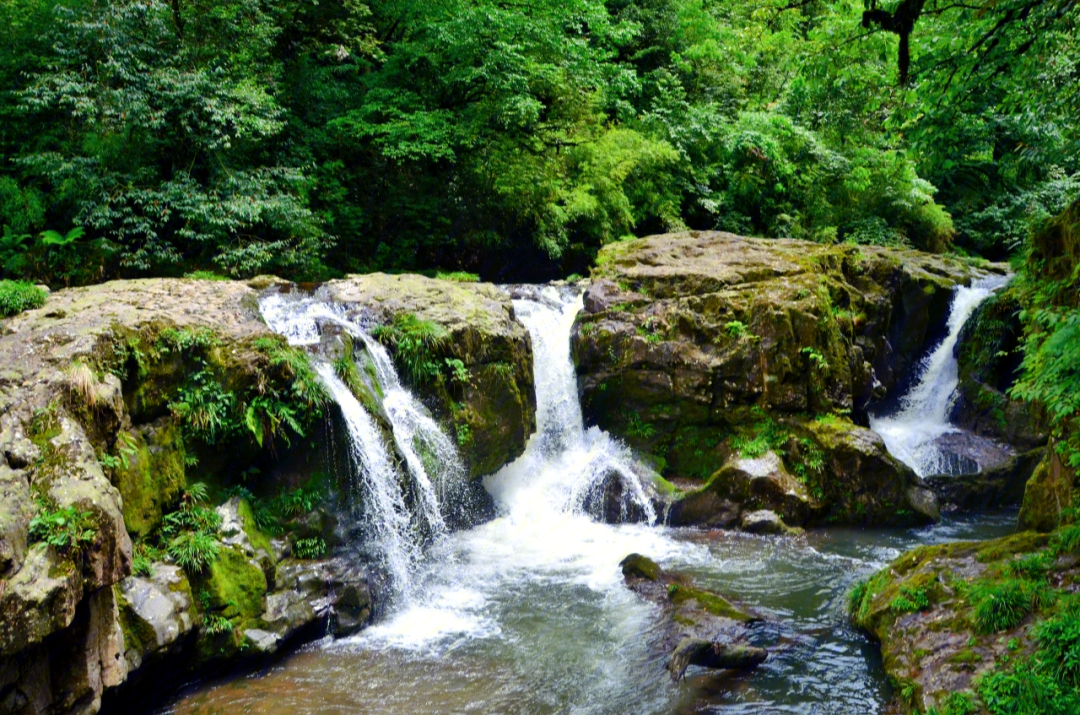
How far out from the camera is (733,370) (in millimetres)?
11750

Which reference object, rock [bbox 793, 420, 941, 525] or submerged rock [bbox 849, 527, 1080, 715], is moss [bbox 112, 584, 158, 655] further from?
rock [bbox 793, 420, 941, 525]

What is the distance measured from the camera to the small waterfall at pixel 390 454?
856cm

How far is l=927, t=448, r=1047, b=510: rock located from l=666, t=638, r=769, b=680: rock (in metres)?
6.29

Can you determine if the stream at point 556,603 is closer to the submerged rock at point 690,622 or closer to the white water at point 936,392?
the submerged rock at point 690,622

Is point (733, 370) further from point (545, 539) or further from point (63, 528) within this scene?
point (63, 528)

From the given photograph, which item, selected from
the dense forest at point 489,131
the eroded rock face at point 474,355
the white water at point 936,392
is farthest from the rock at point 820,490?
the dense forest at point 489,131

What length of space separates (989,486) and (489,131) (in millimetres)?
11200

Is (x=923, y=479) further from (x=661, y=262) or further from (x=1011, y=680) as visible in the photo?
(x=1011, y=680)

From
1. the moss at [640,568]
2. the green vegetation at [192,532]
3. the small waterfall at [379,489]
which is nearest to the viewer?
the green vegetation at [192,532]

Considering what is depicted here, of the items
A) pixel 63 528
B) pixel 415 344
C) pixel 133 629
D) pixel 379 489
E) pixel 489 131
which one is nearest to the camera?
pixel 63 528

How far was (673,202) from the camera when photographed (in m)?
18.6

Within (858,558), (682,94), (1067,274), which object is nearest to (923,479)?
(858,558)

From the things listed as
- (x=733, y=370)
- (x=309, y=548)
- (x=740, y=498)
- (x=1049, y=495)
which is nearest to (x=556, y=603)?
(x=309, y=548)

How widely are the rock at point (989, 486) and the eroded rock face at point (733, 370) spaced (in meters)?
0.81
